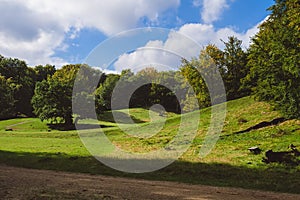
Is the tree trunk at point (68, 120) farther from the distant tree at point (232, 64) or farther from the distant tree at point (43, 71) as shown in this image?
the distant tree at point (43, 71)

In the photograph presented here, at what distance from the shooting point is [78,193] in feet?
30.2

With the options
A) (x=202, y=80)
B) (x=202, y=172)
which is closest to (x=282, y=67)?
(x=202, y=172)

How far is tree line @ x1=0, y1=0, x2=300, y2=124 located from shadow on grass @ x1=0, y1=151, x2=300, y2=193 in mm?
7524

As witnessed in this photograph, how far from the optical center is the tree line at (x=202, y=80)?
2178cm

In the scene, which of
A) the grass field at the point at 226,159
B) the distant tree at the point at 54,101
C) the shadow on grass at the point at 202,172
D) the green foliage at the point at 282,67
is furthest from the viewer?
the distant tree at the point at 54,101

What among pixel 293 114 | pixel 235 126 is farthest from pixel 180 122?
pixel 293 114

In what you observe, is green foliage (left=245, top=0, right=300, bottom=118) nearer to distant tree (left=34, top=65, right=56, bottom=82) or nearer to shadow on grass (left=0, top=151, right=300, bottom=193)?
shadow on grass (left=0, top=151, right=300, bottom=193)

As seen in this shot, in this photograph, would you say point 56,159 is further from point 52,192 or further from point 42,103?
point 42,103

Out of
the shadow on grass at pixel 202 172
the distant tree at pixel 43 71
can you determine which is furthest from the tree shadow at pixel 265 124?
the distant tree at pixel 43 71

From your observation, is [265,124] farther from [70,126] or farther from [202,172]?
[70,126]

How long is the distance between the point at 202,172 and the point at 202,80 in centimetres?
3916

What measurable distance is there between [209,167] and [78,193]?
9.96m

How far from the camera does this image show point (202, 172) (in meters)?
16.3

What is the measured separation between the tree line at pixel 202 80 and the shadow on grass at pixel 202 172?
7.52 metres
